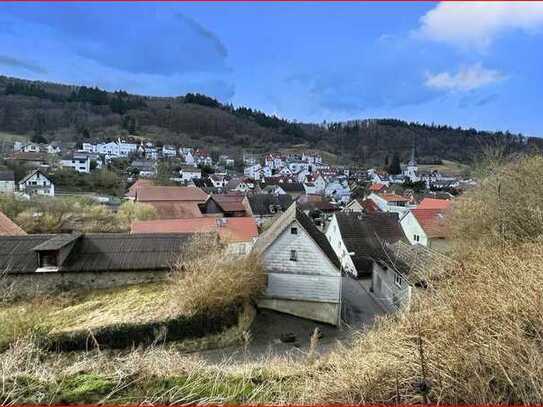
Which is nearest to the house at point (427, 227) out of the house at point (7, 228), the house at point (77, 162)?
the house at point (7, 228)

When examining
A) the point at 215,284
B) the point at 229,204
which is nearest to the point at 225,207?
the point at 229,204

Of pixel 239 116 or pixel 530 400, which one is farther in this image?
pixel 239 116

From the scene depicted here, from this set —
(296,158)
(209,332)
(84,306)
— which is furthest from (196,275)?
(296,158)

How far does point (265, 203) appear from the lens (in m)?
51.3

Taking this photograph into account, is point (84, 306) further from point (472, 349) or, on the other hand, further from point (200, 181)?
point (200, 181)

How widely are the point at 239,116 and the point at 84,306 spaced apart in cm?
17340

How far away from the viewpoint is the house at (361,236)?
86.0 feet

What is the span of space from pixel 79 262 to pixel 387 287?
14977 millimetres

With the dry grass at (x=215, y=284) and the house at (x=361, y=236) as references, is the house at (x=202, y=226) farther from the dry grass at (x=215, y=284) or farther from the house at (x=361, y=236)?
the dry grass at (x=215, y=284)

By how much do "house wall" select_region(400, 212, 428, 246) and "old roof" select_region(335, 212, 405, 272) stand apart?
0.60 meters

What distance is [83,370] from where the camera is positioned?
454 centimetres

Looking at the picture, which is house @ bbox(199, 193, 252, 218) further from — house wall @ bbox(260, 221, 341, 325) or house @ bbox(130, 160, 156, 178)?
house @ bbox(130, 160, 156, 178)

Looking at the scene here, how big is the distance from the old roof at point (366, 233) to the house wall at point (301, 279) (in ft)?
28.9

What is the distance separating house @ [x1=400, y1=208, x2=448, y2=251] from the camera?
93.6ft
